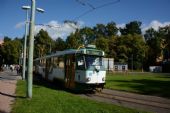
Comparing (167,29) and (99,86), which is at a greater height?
(167,29)

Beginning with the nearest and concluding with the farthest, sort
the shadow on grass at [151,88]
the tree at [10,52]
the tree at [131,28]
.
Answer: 1. the shadow on grass at [151,88]
2. the tree at [10,52]
3. the tree at [131,28]

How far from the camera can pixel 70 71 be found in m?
23.2

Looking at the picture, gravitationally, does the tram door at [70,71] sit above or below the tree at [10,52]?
below

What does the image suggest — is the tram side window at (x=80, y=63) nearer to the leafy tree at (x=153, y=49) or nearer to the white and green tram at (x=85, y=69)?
the white and green tram at (x=85, y=69)

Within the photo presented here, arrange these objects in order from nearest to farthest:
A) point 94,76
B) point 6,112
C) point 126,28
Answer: point 6,112
point 94,76
point 126,28

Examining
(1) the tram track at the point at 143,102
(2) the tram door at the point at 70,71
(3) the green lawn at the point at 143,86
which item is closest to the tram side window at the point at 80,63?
(2) the tram door at the point at 70,71

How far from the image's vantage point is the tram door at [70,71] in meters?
22.8

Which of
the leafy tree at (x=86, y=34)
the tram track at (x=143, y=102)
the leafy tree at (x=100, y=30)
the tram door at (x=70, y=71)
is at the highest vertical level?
the leafy tree at (x=100, y=30)

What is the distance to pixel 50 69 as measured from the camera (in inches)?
1243

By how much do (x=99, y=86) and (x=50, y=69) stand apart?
10.2m

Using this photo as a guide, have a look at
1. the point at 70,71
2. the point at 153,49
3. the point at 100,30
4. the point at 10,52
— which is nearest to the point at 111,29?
the point at 100,30

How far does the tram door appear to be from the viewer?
22.8 metres

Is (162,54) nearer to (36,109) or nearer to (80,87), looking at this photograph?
(80,87)

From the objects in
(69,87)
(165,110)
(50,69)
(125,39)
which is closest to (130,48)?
(125,39)
